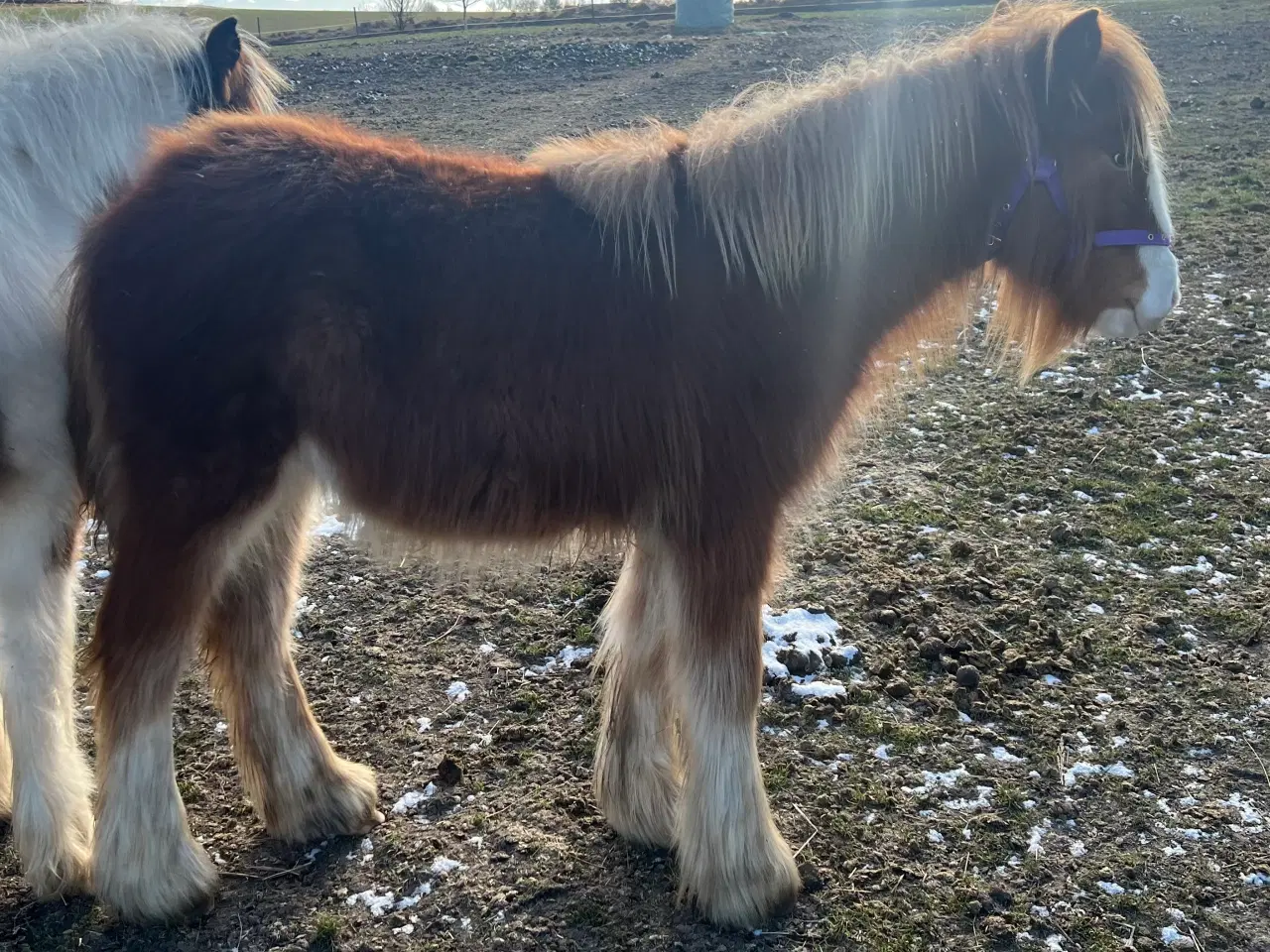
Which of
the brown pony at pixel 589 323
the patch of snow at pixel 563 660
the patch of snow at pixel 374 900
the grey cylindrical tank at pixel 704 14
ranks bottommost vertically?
the patch of snow at pixel 374 900

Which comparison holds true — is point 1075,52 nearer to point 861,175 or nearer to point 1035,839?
point 861,175

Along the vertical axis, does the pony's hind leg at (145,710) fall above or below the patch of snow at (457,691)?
above

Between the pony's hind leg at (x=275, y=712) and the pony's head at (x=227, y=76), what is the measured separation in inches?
56.5

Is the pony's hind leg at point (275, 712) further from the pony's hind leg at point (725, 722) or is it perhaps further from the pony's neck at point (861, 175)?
the pony's neck at point (861, 175)

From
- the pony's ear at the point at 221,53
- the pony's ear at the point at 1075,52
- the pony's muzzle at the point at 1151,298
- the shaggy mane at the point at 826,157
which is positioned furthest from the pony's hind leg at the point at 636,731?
the pony's ear at the point at 221,53

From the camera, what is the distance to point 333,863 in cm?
287

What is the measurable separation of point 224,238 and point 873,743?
2.56m

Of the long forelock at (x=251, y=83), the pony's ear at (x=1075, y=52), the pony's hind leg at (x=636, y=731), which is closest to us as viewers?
the pony's ear at (x=1075, y=52)

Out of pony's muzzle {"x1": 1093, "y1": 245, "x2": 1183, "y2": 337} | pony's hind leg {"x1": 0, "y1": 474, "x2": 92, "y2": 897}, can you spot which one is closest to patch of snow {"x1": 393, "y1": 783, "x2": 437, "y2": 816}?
pony's hind leg {"x1": 0, "y1": 474, "x2": 92, "y2": 897}

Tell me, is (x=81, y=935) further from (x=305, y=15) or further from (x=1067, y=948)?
(x=305, y=15)

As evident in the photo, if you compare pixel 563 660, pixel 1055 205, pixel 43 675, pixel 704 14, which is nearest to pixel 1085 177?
pixel 1055 205

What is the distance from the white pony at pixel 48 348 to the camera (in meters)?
2.51

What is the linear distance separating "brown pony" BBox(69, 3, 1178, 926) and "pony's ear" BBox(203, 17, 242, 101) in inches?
24.2

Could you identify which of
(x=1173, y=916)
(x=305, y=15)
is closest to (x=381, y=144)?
(x=1173, y=916)
